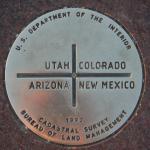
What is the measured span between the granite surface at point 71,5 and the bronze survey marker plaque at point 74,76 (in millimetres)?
34

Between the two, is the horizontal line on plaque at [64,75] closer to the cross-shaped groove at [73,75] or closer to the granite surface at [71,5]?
the cross-shaped groove at [73,75]

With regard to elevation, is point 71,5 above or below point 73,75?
above

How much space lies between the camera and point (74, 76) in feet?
7.89

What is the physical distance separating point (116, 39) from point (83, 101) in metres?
0.36

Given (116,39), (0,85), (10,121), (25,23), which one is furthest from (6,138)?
(116,39)

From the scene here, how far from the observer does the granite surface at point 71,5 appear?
7.74ft

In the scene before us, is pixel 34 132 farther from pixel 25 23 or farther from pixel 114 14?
pixel 114 14

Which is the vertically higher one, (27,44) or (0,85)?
(27,44)

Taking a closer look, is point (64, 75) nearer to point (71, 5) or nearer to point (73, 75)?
point (73, 75)

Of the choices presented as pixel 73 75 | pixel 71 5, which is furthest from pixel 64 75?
pixel 71 5

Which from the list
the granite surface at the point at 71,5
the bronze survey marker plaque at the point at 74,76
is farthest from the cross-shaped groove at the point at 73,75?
the granite surface at the point at 71,5

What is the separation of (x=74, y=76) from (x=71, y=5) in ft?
1.22

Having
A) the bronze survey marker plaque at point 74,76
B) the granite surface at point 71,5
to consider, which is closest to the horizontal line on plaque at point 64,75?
the bronze survey marker plaque at point 74,76

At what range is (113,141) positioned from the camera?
2.37 metres
